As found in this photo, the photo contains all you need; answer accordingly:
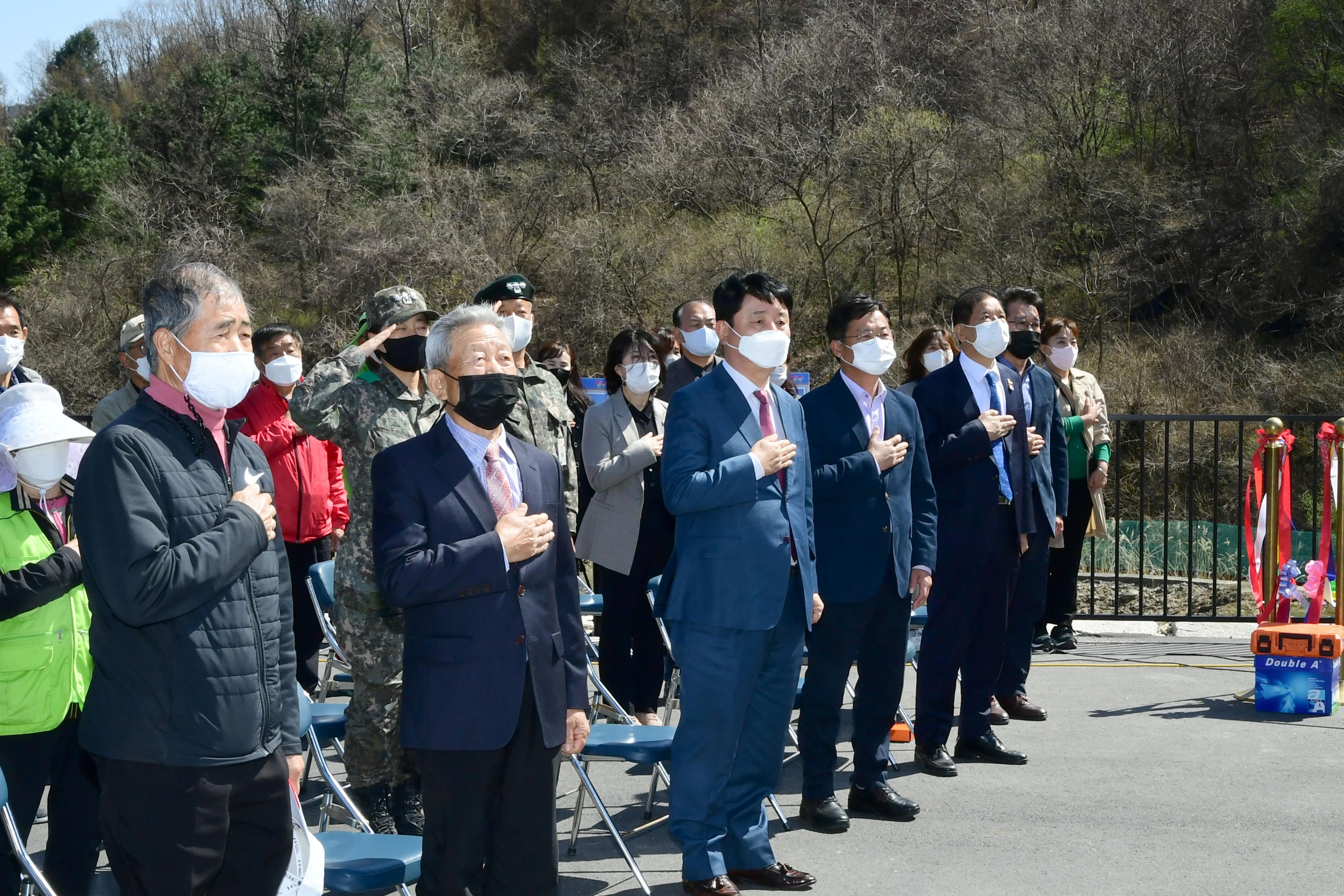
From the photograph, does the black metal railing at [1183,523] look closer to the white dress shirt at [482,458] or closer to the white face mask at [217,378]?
the white dress shirt at [482,458]

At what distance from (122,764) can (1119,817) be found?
4025 millimetres

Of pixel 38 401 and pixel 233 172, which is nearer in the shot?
pixel 38 401

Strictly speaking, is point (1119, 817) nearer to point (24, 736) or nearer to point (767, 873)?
point (767, 873)

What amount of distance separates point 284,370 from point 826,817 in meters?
3.72

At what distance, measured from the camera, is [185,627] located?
2627 mm

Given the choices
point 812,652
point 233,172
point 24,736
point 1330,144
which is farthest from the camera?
point 233,172

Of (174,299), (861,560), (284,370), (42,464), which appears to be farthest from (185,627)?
(284,370)

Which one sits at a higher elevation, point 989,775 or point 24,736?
point 24,736

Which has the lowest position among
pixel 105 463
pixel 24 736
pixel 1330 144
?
pixel 24 736

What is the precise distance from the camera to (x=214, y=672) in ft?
8.67

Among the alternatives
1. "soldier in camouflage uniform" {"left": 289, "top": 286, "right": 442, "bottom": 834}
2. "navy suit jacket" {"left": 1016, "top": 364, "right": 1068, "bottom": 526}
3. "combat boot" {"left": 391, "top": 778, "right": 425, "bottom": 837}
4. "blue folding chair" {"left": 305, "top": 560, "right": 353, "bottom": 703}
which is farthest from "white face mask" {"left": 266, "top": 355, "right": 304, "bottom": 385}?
"navy suit jacket" {"left": 1016, "top": 364, "right": 1068, "bottom": 526}

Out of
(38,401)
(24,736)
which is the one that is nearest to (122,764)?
(24,736)

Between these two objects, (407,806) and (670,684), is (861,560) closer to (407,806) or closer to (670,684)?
(670,684)

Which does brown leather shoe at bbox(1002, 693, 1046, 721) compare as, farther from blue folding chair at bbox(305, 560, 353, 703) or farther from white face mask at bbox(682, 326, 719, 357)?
blue folding chair at bbox(305, 560, 353, 703)
